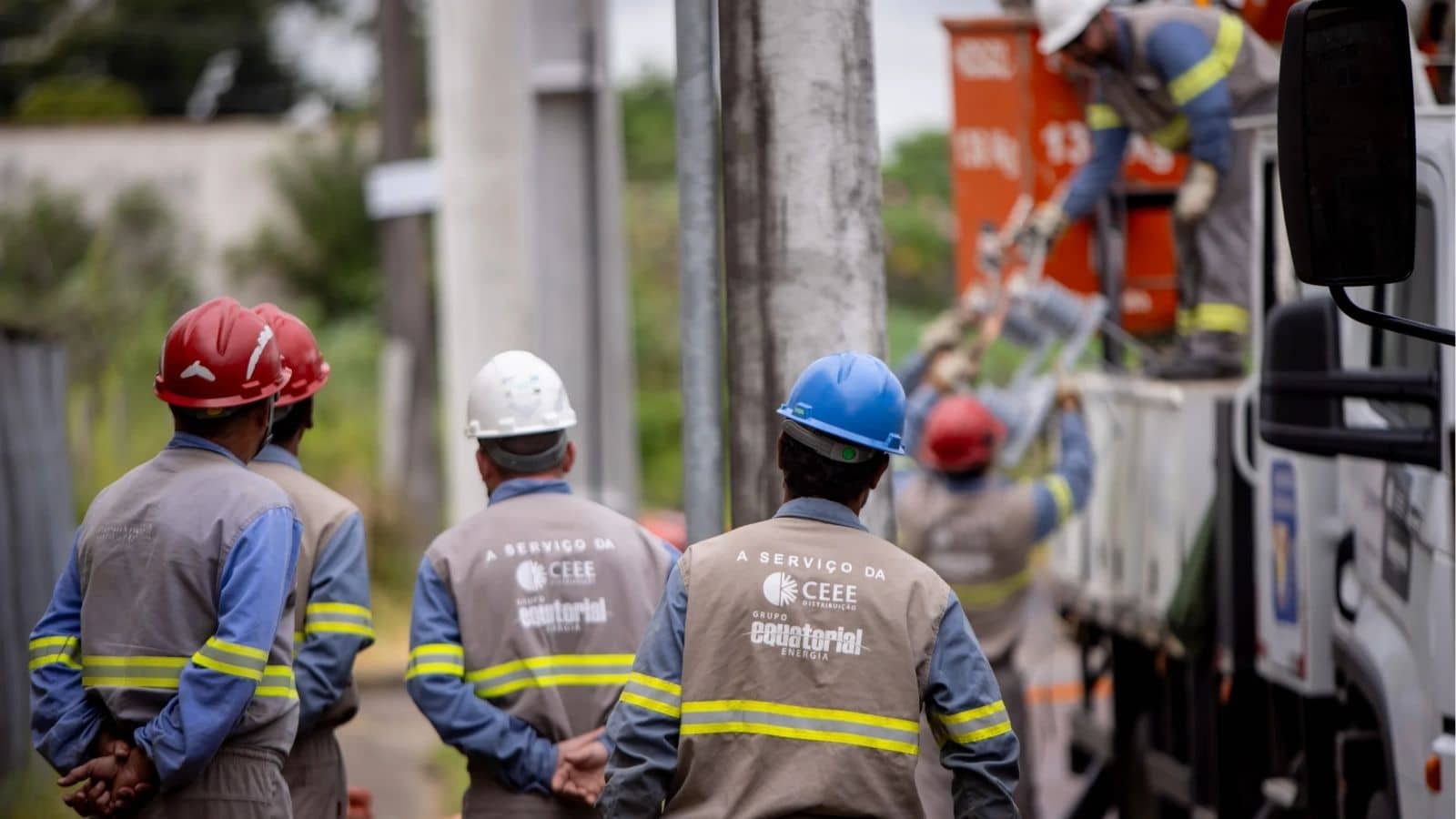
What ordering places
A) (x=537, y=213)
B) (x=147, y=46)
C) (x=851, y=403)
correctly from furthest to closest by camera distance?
(x=147, y=46) → (x=537, y=213) → (x=851, y=403)

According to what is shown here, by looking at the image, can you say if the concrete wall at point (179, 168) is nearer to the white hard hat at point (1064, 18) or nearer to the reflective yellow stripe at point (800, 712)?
the white hard hat at point (1064, 18)

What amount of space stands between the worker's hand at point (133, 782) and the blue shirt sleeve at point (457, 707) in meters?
0.67

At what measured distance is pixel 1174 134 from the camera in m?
8.12

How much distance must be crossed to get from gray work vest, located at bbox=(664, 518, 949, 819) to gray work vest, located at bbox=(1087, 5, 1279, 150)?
4470 millimetres

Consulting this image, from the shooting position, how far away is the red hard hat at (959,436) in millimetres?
7918

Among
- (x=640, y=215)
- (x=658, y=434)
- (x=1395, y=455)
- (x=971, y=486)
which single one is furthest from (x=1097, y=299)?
(x=640, y=215)

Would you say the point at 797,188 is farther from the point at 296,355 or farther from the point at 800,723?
the point at 296,355

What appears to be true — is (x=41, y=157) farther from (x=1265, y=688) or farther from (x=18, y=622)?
(x=1265, y=688)

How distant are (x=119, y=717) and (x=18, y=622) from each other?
525cm

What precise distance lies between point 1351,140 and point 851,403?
1076 mm

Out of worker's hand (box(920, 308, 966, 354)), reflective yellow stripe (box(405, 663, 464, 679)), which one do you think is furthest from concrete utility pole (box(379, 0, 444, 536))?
reflective yellow stripe (box(405, 663, 464, 679))

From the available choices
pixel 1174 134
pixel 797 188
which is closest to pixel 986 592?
pixel 1174 134

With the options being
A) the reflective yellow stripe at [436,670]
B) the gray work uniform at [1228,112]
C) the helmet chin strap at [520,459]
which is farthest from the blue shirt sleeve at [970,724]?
the gray work uniform at [1228,112]

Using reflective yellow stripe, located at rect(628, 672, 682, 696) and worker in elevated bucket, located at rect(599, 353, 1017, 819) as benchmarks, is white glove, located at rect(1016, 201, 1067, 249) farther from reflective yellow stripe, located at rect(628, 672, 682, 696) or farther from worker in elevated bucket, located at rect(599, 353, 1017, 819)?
reflective yellow stripe, located at rect(628, 672, 682, 696)
